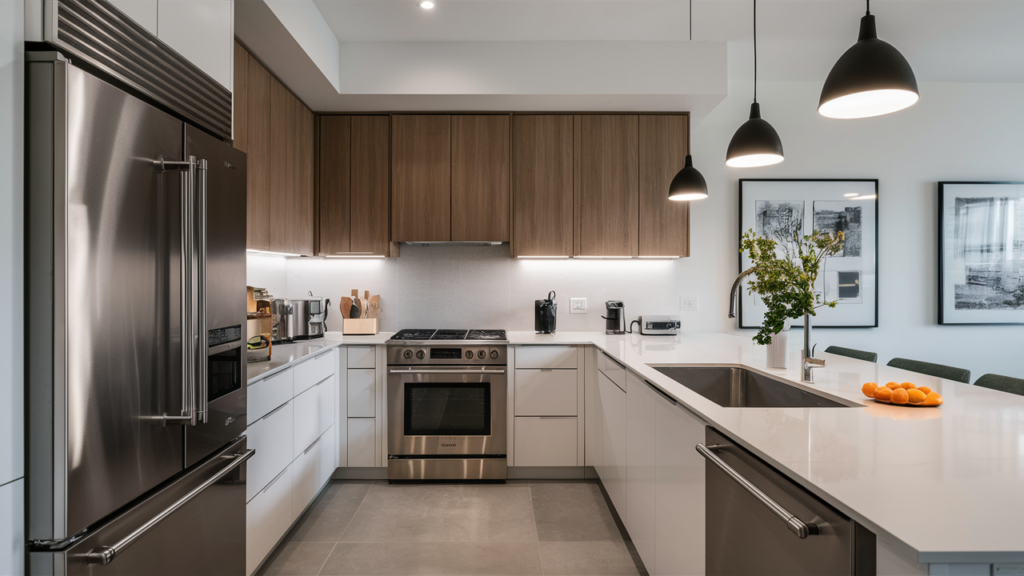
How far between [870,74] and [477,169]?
2.37 metres

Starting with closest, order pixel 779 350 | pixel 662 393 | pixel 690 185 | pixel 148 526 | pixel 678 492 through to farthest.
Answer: pixel 148 526, pixel 678 492, pixel 662 393, pixel 779 350, pixel 690 185

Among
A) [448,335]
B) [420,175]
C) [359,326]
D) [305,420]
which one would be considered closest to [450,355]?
[448,335]

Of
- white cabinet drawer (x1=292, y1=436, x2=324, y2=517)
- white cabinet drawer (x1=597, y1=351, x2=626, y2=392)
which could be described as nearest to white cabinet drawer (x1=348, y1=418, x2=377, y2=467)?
white cabinet drawer (x1=292, y1=436, x2=324, y2=517)

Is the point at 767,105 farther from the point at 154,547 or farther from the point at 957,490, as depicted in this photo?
the point at 154,547

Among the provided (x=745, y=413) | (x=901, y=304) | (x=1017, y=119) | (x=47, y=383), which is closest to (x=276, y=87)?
(x=47, y=383)

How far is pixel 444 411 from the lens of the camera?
10.2 ft

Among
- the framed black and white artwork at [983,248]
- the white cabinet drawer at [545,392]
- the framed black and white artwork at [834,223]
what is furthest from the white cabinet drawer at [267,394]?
the framed black and white artwork at [983,248]

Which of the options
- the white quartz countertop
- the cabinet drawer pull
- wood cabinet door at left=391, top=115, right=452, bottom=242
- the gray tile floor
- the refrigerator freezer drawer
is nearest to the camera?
the white quartz countertop

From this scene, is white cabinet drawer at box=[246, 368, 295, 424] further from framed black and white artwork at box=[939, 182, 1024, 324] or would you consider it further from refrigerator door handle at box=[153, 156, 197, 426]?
framed black and white artwork at box=[939, 182, 1024, 324]

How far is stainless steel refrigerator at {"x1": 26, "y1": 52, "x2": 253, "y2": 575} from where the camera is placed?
3.25 feet

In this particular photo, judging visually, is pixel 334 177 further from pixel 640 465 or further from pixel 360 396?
pixel 640 465

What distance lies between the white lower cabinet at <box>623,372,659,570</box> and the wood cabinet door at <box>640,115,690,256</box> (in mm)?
1487

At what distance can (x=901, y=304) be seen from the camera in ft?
12.2

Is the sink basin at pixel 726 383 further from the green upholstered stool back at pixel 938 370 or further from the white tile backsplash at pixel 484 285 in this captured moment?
the white tile backsplash at pixel 484 285
